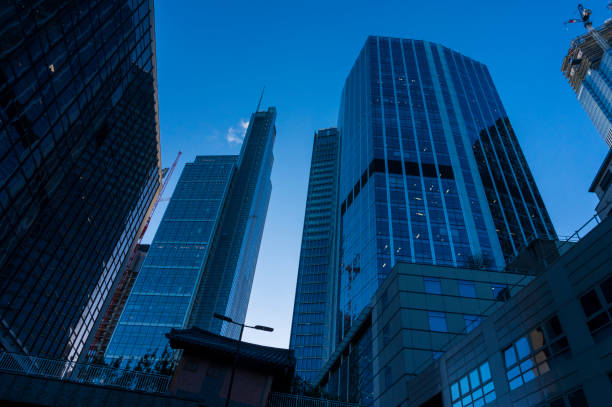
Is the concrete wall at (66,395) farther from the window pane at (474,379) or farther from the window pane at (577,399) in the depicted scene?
the window pane at (577,399)

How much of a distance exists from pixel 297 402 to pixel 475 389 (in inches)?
514

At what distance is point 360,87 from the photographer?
142 metres

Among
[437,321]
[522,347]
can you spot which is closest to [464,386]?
[522,347]

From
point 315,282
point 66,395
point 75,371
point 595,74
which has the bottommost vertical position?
point 66,395

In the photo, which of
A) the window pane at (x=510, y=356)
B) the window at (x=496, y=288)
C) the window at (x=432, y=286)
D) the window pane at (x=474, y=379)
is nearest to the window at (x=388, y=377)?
the window at (x=432, y=286)

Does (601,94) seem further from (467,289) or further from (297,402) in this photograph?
(297,402)

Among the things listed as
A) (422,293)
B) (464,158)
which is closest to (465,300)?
(422,293)

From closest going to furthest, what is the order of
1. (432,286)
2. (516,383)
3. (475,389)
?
(516,383) → (475,389) → (432,286)

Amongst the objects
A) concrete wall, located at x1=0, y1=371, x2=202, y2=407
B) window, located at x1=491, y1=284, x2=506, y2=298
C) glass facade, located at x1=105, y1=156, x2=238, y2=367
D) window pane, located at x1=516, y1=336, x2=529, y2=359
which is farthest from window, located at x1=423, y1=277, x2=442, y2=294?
glass facade, located at x1=105, y1=156, x2=238, y2=367

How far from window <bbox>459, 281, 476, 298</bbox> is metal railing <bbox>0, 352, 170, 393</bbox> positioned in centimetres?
3055

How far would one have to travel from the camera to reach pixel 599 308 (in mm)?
16562

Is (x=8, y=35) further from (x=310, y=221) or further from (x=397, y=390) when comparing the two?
(x=310, y=221)

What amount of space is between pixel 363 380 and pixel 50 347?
155ft

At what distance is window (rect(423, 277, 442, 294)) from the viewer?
136 feet
